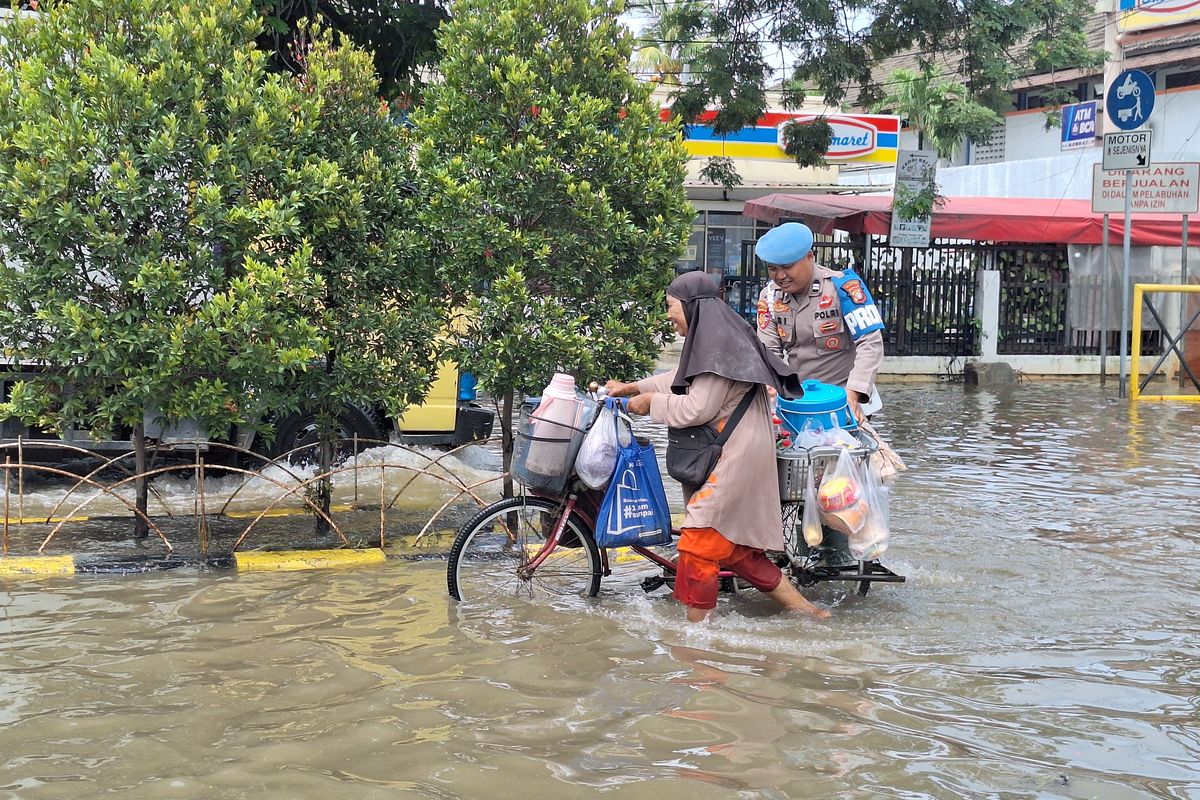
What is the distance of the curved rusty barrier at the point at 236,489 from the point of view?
746cm

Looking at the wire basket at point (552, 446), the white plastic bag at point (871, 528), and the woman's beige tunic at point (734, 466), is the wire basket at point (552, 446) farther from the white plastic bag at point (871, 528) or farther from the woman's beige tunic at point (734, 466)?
the white plastic bag at point (871, 528)

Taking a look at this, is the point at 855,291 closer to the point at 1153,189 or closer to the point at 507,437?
the point at 507,437

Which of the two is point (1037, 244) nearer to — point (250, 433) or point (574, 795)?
point (250, 433)

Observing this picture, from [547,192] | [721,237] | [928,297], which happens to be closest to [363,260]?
[547,192]

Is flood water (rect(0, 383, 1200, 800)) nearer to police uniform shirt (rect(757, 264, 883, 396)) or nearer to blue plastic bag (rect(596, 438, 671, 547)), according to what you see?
blue plastic bag (rect(596, 438, 671, 547))

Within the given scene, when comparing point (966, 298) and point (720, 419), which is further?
point (966, 298)

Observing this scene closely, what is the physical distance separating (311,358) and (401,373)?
27.0 inches

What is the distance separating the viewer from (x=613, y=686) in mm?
4812

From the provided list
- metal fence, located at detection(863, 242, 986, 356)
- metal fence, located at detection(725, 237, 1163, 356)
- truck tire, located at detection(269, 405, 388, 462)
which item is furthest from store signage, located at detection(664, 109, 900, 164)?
truck tire, located at detection(269, 405, 388, 462)

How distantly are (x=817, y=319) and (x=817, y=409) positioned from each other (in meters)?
0.66

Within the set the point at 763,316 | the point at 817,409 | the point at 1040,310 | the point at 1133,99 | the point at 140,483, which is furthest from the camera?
the point at 1040,310

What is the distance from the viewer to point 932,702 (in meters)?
4.65

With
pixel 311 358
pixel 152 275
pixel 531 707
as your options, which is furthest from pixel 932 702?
pixel 152 275

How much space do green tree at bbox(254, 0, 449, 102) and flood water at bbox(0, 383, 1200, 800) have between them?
601cm
